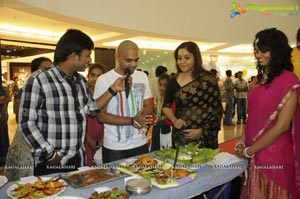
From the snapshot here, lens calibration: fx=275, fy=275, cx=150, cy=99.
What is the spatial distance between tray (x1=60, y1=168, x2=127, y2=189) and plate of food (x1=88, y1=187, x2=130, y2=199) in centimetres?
11

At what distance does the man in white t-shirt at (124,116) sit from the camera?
6.07 ft

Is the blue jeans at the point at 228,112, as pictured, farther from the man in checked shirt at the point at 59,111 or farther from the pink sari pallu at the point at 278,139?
the man in checked shirt at the point at 59,111

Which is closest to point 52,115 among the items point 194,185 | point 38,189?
point 38,189

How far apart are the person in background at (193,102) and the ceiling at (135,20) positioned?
2.92 m

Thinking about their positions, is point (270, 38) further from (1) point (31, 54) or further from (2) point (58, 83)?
(1) point (31, 54)

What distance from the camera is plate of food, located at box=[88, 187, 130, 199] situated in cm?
121

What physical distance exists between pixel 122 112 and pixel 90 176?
1.98 ft

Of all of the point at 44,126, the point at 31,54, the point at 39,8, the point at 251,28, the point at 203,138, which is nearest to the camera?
the point at 44,126

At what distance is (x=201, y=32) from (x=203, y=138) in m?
5.53

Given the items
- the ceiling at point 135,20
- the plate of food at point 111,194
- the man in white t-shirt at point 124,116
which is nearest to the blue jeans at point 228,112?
the ceiling at point 135,20

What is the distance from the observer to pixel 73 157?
5.26 feet

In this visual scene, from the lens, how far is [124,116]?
194 centimetres

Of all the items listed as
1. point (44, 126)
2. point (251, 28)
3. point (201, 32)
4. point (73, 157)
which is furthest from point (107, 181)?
point (251, 28)

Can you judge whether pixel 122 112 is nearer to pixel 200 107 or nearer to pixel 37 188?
pixel 200 107
